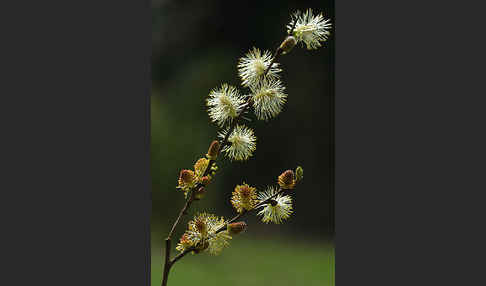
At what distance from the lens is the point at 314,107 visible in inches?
59.0

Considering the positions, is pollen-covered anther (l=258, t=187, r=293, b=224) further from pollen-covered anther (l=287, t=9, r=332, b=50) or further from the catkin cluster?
pollen-covered anther (l=287, t=9, r=332, b=50)

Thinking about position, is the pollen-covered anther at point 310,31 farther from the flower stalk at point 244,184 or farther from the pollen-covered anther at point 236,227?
the pollen-covered anther at point 236,227

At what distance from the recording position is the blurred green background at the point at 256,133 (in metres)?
1.45

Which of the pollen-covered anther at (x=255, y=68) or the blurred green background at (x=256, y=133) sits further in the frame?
the blurred green background at (x=256, y=133)

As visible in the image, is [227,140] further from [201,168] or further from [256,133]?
[256,133]

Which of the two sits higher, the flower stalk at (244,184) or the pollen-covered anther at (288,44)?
the pollen-covered anther at (288,44)

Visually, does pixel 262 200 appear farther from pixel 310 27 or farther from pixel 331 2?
pixel 331 2

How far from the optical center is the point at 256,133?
157 cm

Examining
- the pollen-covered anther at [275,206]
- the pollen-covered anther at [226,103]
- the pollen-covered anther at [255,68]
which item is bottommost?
the pollen-covered anther at [275,206]

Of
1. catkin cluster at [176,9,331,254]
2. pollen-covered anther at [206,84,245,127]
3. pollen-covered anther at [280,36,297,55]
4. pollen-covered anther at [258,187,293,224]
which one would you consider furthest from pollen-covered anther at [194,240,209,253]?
pollen-covered anther at [280,36,297,55]

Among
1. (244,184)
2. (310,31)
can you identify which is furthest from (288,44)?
(244,184)

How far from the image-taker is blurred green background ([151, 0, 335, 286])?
1.45m

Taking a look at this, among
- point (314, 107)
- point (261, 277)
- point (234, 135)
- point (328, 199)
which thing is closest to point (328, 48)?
point (314, 107)

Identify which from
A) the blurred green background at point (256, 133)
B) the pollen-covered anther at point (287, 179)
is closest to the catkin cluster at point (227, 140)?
the pollen-covered anther at point (287, 179)
